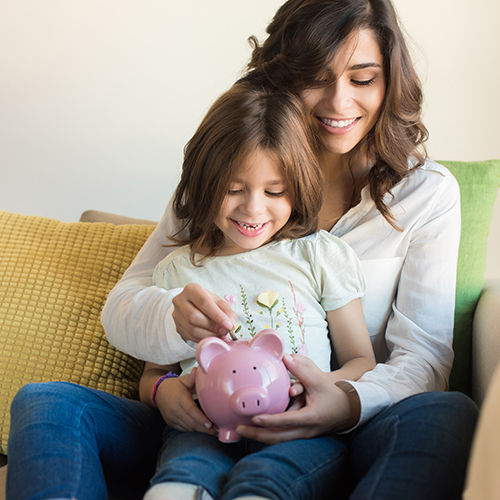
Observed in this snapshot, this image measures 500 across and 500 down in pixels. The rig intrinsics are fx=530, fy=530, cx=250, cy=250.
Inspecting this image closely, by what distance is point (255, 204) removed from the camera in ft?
3.17

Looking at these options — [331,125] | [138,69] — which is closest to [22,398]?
[331,125]

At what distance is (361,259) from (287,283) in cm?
20

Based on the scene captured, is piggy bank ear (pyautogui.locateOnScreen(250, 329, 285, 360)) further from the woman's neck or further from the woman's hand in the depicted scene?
the woman's neck

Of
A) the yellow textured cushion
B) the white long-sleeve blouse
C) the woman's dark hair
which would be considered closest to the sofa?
the yellow textured cushion

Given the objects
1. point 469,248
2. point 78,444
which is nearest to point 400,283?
point 469,248

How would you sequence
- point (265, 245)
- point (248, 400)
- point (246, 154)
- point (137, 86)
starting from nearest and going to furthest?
point (248, 400) < point (246, 154) < point (265, 245) < point (137, 86)

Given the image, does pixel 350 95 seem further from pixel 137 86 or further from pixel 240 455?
pixel 137 86

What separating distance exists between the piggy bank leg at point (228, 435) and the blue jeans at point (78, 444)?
18 centimetres

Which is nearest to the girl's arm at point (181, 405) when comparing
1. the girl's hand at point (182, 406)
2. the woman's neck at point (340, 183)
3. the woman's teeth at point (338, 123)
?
the girl's hand at point (182, 406)

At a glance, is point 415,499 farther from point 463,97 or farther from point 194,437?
point 463,97

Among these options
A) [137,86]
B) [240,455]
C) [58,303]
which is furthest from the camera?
[137,86]

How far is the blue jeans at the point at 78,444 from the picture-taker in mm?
701

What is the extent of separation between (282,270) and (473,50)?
1.10 meters

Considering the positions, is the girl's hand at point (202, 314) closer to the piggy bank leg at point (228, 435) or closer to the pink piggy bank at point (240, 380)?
the pink piggy bank at point (240, 380)
